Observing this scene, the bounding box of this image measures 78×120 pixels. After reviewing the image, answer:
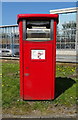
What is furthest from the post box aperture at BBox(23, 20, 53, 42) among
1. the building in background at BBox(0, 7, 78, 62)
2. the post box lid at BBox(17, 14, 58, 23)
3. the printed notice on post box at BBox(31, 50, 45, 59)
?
the building in background at BBox(0, 7, 78, 62)

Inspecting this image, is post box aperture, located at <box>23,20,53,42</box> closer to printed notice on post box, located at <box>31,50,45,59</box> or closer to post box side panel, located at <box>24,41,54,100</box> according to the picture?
post box side panel, located at <box>24,41,54,100</box>

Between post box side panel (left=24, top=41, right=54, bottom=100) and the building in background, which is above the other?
the building in background

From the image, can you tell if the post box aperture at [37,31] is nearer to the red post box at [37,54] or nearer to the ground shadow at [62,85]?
the red post box at [37,54]

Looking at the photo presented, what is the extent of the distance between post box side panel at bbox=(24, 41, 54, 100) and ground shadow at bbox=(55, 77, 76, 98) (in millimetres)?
572

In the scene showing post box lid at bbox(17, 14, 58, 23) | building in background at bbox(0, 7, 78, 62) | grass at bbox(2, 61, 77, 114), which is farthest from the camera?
building in background at bbox(0, 7, 78, 62)

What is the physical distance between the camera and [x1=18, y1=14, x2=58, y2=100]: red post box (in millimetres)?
4648

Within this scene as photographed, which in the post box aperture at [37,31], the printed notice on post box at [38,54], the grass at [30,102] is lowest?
the grass at [30,102]

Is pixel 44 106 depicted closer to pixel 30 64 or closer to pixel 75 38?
pixel 30 64

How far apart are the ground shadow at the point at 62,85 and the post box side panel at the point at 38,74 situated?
0.57 metres

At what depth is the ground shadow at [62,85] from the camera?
561cm

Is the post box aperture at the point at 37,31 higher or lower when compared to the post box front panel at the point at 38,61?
higher

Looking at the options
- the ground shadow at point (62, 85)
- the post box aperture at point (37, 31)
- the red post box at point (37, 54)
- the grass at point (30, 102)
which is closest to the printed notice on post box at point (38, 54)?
the red post box at point (37, 54)

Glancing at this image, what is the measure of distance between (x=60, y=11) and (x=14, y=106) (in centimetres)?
3928

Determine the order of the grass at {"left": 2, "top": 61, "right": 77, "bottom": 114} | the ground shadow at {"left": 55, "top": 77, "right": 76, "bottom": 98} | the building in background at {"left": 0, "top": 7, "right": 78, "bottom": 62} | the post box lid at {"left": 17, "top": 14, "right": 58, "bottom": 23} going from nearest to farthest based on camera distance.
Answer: the grass at {"left": 2, "top": 61, "right": 77, "bottom": 114} < the post box lid at {"left": 17, "top": 14, "right": 58, "bottom": 23} < the ground shadow at {"left": 55, "top": 77, "right": 76, "bottom": 98} < the building in background at {"left": 0, "top": 7, "right": 78, "bottom": 62}
